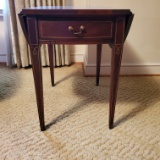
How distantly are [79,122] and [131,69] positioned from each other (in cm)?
97

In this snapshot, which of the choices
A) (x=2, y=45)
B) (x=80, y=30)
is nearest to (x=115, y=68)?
(x=80, y=30)

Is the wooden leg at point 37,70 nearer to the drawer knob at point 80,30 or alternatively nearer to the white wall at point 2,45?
the drawer knob at point 80,30

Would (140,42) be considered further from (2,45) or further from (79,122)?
(2,45)

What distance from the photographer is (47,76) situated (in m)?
1.79

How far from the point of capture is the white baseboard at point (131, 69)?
179cm

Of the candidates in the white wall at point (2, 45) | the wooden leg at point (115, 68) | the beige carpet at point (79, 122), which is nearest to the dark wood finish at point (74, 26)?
the wooden leg at point (115, 68)

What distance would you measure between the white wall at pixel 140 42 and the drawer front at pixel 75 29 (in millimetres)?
824

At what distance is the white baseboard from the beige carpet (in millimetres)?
147

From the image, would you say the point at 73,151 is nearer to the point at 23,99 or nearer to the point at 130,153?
the point at 130,153

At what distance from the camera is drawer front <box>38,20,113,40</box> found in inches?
32.7

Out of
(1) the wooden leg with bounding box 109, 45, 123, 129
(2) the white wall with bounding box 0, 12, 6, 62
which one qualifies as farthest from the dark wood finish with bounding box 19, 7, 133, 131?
(2) the white wall with bounding box 0, 12, 6, 62

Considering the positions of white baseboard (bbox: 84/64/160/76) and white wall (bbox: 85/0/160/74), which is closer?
white wall (bbox: 85/0/160/74)

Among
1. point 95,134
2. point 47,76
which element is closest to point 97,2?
point 47,76

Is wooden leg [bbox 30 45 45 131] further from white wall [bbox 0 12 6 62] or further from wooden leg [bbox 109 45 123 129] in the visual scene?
white wall [bbox 0 12 6 62]
